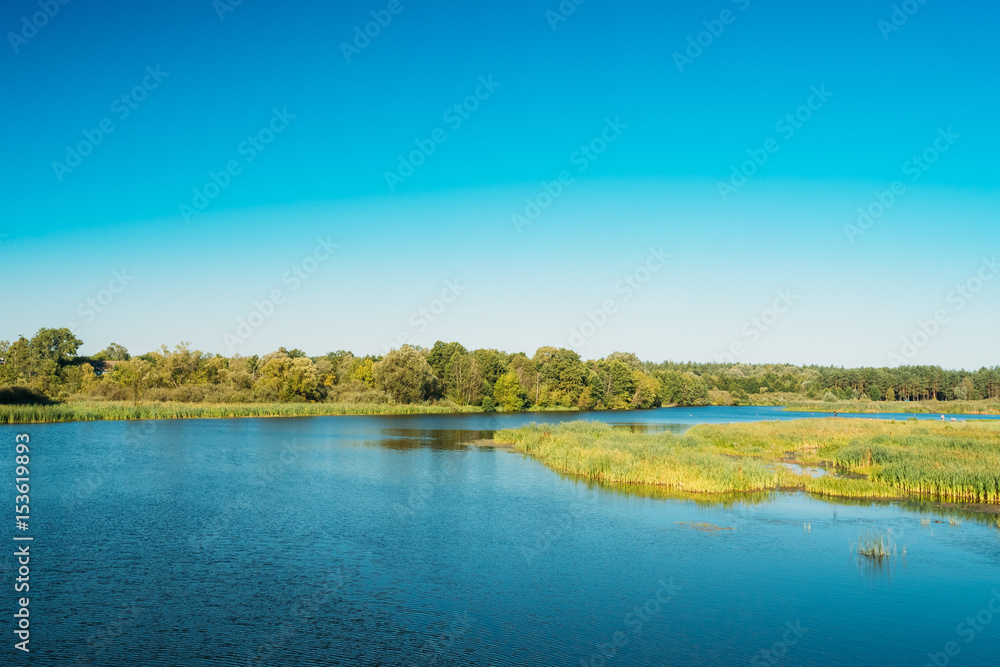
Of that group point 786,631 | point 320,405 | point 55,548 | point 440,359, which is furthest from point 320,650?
point 440,359

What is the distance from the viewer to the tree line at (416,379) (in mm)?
81250

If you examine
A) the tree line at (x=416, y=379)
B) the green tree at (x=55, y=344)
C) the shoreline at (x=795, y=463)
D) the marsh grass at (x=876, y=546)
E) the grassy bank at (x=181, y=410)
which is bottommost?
the marsh grass at (x=876, y=546)

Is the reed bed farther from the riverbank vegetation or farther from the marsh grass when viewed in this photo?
the marsh grass

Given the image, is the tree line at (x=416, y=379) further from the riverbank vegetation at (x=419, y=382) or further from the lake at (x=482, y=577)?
the lake at (x=482, y=577)

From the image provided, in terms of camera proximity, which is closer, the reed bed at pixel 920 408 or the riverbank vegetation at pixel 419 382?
the riverbank vegetation at pixel 419 382

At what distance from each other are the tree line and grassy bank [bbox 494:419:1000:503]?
44.6m

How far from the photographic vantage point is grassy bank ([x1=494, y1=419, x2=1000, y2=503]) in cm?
2641

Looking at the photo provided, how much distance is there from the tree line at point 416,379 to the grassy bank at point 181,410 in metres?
3.42

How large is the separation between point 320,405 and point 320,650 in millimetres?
68886

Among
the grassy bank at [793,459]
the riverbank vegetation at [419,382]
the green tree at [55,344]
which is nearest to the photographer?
the grassy bank at [793,459]

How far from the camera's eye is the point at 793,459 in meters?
37.3

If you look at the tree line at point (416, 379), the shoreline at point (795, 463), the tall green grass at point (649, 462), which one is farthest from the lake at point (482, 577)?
the tree line at point (416, 379)

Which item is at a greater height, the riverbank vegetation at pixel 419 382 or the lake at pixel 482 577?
the riverbank vegetation at pixel 419 382

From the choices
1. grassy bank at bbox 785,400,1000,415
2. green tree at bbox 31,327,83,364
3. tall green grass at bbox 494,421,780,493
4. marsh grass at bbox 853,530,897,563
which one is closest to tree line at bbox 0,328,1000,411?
green tree at bbox 31,327,83,364
